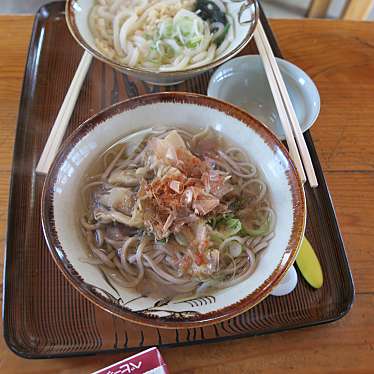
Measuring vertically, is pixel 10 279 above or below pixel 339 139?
below

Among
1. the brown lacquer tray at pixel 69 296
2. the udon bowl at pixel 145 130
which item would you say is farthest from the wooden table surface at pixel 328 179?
the udon bowl at pixel 145 130

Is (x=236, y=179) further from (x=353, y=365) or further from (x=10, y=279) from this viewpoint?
(x=10, y=279)

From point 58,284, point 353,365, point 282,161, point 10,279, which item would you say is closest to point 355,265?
point 353,365

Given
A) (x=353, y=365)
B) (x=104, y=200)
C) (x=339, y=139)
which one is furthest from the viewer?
(x=339, y=139)

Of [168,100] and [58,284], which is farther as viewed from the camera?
[168,100]

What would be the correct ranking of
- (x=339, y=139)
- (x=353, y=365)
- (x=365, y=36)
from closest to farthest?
(x=353, y=365), (x=339, y=139), (x=365, y=36)

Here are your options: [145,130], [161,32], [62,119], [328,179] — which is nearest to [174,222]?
[145,130]

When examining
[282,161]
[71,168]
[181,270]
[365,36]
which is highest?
[365,36]

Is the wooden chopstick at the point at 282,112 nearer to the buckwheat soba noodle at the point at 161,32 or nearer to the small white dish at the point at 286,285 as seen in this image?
the buckwheat soba noodle at the point at 161,32
